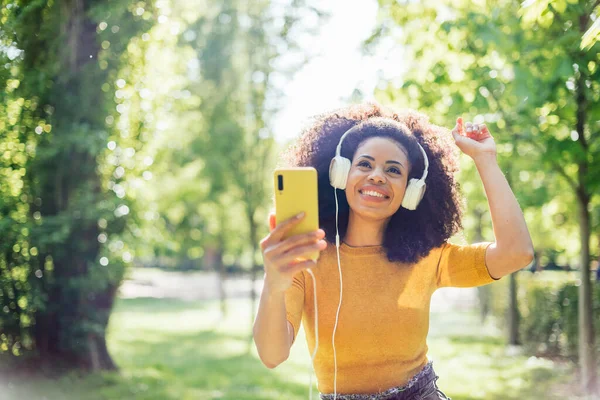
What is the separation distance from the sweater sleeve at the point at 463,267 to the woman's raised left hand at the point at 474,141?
0.34m

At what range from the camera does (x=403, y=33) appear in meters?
8.05

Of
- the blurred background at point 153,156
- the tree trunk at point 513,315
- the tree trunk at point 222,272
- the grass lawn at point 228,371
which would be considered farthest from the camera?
the tree trunk at point 222,272

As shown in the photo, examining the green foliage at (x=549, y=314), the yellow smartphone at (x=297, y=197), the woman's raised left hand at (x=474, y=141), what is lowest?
the green foliage at (x=549, y=314)

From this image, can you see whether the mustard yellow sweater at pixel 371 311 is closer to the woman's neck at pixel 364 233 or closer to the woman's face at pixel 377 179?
the woman's neck at pixel 364 233

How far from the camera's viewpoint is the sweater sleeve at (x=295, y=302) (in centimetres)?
225

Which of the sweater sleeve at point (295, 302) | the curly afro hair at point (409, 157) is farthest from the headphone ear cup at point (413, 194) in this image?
the sweater sleeve at point (295, 302)

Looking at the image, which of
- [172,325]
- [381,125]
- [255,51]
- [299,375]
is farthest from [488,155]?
[172,325]

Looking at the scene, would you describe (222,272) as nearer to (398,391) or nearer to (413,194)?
(413,194)

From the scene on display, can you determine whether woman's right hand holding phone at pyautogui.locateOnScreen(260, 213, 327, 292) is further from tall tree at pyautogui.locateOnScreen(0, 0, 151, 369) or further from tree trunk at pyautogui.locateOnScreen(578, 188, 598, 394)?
tree trunk at pyautogui.locateOnScreen(578, 188, 598, 394)

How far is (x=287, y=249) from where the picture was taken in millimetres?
1842

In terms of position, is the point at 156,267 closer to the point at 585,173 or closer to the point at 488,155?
the point at 585,173

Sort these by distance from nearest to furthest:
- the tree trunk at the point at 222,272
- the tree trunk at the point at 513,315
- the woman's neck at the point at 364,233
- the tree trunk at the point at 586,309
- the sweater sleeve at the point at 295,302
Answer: the sweater sleeve at the point at 295,302 < the woman's neck at the point at 364,233 < the tree trunk at the point at 586,309 < the tree trunk at the point at 513,315 < the tree trunk at the point at 222,272

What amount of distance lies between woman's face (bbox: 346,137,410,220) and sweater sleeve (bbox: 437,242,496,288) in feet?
0.91

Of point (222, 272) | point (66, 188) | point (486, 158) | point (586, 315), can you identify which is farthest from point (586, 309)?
point (222, 272)
